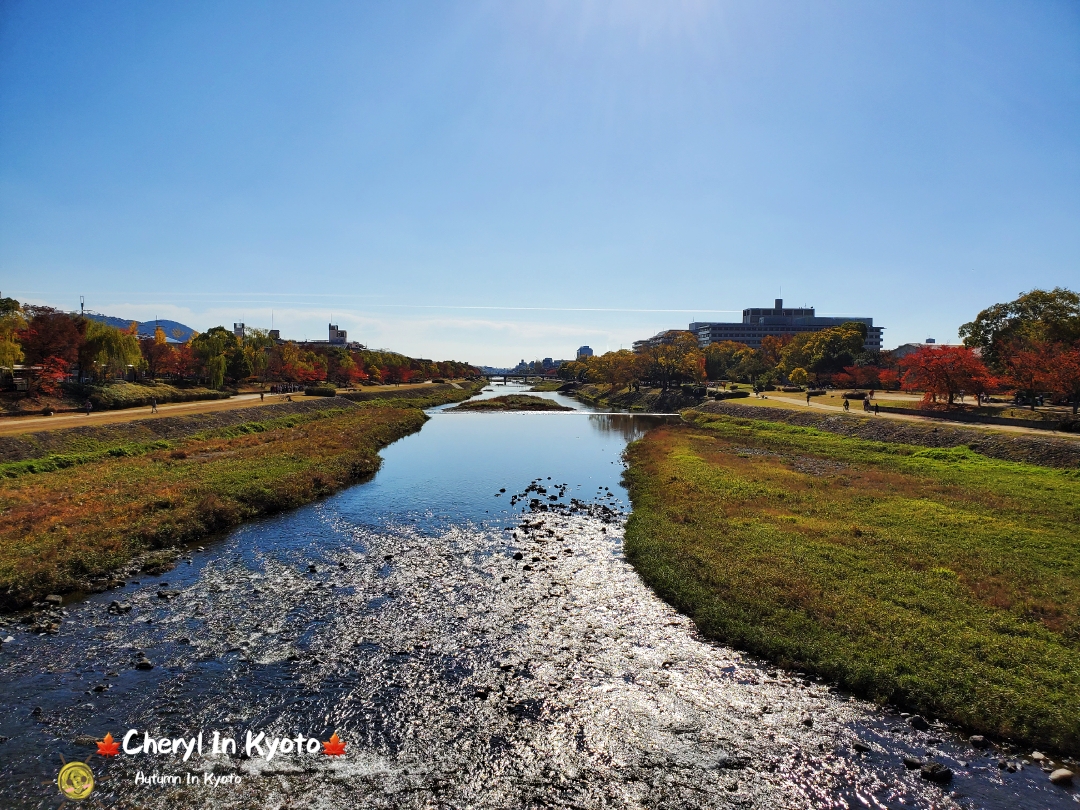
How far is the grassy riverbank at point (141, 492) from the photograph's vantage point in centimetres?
1872

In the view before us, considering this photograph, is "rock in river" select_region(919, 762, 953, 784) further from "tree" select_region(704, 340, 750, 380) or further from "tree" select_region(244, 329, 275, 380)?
"tree" select_region(704, 340, 750, 380)

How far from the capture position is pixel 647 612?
57.4 ft

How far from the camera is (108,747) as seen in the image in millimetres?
10766

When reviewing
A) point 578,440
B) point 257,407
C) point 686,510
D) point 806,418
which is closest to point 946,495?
point 686,510

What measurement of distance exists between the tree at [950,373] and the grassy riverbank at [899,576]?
17.6 m

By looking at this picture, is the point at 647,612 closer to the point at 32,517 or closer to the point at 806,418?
the point at 32,517

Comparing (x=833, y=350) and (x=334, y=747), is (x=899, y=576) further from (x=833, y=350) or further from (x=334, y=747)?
(x=833, y=350)

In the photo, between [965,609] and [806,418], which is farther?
[806,418]

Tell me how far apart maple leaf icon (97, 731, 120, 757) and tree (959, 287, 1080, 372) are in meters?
74.2

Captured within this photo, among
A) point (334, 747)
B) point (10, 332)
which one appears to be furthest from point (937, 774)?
point (10, 332)

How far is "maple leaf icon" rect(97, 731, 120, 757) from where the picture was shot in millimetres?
10641

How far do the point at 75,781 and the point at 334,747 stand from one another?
4779 millimetres

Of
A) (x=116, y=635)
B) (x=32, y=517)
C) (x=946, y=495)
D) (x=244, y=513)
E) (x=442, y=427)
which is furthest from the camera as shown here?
(x=442, y=427)

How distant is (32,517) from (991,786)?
3264 cm
